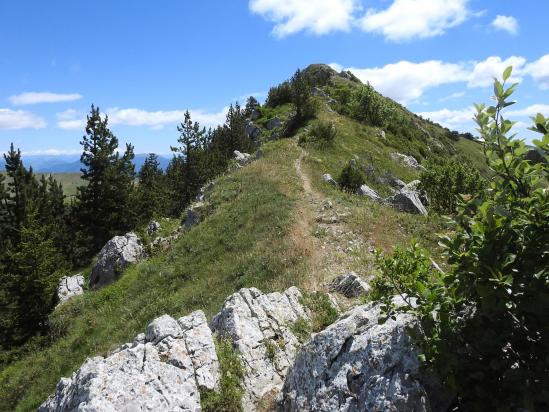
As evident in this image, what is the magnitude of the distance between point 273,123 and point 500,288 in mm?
69993

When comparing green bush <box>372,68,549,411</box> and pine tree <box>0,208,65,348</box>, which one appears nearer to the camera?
green bush <box>372,68,549,411</box>

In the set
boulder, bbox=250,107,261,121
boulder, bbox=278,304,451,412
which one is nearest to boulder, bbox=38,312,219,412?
boulder, bbox=278,304,451,412

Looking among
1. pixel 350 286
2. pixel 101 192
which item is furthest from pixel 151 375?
pixel 101 192

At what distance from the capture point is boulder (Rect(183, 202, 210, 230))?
3422 cm

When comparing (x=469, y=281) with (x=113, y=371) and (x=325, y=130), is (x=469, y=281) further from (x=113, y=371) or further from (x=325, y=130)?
(x=325, y=130)

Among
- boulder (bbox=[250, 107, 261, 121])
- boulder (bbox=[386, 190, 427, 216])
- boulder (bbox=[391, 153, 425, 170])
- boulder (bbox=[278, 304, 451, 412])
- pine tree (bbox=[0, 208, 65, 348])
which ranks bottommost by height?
pine tree (bbox=[0, 208, 65, 348])

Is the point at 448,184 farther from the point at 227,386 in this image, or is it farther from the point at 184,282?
the point at 227,386

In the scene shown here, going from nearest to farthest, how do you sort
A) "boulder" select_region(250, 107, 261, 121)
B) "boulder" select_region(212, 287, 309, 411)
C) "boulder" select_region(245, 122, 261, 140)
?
"boulder" select_region(212, 287, 309, 411)
"boulder" select_region(245, 122, 261, 140)
"boulder" select_region(250, 107, 261, 121)

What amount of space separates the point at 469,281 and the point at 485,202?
3.16ft

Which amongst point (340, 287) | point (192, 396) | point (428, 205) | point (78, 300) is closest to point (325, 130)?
point (428, 205)

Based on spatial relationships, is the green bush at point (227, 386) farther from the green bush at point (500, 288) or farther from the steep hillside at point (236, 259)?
the steep hillside at point (236, 259)

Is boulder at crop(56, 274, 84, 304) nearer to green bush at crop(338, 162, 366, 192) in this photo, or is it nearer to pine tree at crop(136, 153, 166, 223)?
pine tree at crop(136, 153, 166, 223)

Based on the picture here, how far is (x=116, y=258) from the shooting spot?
113ft

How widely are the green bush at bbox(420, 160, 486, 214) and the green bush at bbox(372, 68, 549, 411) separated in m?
27.3
